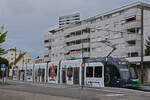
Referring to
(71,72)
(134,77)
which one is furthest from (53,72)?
(134,77)

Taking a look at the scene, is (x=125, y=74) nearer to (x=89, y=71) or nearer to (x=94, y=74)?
(x=94, y=74)

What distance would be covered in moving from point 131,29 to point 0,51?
3787 cm

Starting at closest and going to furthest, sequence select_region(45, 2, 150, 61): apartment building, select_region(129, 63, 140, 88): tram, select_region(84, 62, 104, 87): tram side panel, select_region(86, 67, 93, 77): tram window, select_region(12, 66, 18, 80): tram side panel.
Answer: select_region(129, 63, 140, 88): tram → select_region(84, 62, 104, 87): tram side panel → select_region(86, 67, 93, 77): tram window → select_region(12, 66, 18, 80): tram side panel → select_region(45, 2, 150, 61): apartment building

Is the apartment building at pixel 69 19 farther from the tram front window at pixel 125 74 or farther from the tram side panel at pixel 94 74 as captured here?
the tram front window at pixel 125 74

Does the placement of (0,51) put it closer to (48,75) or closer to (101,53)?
(48,75)

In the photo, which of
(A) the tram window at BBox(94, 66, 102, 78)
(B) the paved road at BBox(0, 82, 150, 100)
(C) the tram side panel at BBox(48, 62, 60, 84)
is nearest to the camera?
(B) the paved road at BBox(0, 82, 150, 100)

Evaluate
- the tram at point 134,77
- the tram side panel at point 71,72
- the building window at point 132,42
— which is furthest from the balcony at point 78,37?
the tram at point 134,77

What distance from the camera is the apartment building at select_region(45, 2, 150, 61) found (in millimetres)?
49875

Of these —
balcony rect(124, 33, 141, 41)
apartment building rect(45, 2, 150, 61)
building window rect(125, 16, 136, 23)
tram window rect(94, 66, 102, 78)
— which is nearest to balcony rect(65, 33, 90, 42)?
apartment building rect(45, 2, 150, 61)

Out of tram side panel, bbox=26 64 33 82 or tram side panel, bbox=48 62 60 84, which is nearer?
tram side panel, bbox=48 62 60 84

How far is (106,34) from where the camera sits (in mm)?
57281

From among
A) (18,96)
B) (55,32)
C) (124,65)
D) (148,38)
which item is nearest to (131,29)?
(148,38)

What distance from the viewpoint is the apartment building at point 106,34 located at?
49.9 metres

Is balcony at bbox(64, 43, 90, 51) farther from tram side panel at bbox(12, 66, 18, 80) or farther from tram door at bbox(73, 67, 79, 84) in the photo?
tram door at bbox(73, 67, 79, 84)
